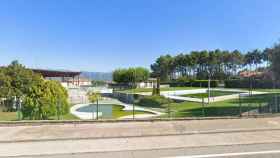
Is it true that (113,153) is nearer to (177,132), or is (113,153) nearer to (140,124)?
(177,132)

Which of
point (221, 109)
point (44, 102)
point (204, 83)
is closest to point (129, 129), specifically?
point (44, 102)

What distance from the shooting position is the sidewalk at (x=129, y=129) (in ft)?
34.2

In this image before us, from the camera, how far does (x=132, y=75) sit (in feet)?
269

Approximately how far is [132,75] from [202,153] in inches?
2922

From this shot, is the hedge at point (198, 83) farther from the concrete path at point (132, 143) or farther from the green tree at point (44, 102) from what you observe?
the concrete path at point (132, 143)

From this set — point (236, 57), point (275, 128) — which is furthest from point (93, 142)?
point (236, 57)

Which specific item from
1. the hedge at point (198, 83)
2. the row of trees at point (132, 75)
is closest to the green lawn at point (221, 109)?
the hedge at point (198, 83)

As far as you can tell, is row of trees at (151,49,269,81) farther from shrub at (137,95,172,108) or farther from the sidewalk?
the sidewalk

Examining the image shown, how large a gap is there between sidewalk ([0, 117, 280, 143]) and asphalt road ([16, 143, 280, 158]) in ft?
7.87

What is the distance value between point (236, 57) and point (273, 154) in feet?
287

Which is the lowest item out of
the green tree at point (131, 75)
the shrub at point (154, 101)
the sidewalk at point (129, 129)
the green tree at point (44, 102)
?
the shrub at point (154, 101)

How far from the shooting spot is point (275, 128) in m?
11.9

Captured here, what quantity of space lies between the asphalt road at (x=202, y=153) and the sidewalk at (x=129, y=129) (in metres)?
→ 2.40

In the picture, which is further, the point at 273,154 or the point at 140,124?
the point at 140,124
